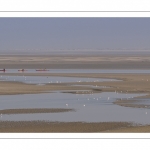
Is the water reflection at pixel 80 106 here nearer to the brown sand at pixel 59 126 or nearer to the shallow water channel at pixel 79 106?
the shallow water channel at pixel 79 106

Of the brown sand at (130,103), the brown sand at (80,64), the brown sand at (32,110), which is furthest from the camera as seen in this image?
the brown sand at (80,64)

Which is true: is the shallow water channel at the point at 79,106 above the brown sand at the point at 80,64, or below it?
below

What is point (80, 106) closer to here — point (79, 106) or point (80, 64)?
point (79, 106)

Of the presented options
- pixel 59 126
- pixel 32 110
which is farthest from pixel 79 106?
pixel 59 126

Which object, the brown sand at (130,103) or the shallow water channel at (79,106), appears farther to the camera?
the brown sand at (130,103)

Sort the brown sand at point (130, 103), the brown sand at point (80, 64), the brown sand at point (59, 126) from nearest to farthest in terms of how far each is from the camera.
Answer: the brown sand at point (59, 126), the brown sand at point (130, 103), the brown sand at point (80, 64)

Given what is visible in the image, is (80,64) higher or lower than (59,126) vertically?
higher

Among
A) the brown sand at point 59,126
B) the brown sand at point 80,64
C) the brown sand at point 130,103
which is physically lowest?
the brown sand at point 59,126

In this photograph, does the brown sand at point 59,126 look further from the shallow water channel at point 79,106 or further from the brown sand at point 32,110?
the brown sand at point 32,110

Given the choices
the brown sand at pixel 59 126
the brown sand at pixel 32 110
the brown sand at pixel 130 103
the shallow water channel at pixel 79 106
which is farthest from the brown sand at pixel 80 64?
the brown sand at pixel 59 126

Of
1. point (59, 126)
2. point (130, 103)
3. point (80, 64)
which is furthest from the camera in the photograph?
point (80, 64)
